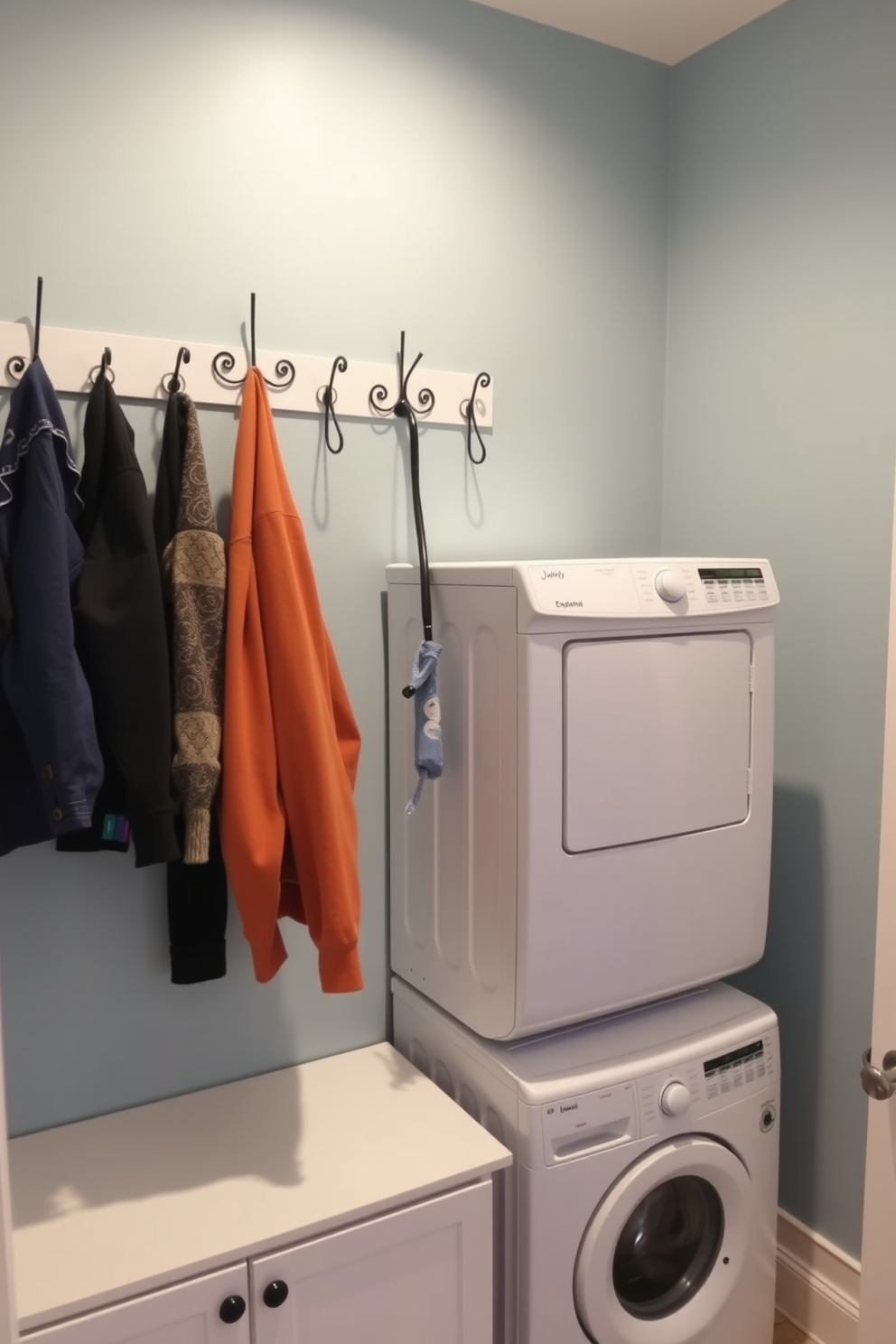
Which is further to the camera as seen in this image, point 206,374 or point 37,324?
point 206,374

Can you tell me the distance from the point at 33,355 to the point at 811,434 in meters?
1.41

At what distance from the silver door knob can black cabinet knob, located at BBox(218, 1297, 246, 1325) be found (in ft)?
2.96

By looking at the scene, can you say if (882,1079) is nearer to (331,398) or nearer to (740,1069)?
(740,1069)

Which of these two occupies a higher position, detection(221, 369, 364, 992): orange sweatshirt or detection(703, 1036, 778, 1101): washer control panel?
detection(221, 369, 364, 992): orange sweatshirt

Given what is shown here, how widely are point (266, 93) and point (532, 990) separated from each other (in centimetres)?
158

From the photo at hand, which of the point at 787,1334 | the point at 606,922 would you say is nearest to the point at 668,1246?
the point at 787,1334

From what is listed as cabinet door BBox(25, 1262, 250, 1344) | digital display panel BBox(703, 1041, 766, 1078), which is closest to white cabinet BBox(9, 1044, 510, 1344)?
cabinet door BBox(25, 1262, 250, 1344)

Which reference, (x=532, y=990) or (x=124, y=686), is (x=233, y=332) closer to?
(x=124, y=686)

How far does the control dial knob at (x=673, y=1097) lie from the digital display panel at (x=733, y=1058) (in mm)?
70

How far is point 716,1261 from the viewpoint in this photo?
1.76 metres

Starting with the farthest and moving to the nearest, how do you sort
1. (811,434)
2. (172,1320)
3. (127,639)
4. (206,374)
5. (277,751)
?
(811,434)
(206,374)
(277,751)
(127,639)
(172,1320)

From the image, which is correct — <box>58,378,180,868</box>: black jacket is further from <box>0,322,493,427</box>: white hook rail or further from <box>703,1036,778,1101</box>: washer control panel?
<box>703,1036,778,1101</box>: washer control panel

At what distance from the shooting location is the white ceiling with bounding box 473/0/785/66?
193 cm

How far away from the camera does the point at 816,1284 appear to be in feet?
6.50
